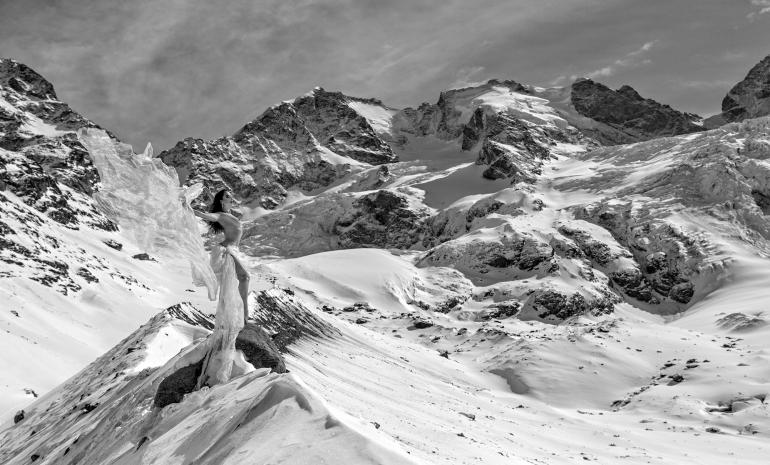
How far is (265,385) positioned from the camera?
1398 centimetres

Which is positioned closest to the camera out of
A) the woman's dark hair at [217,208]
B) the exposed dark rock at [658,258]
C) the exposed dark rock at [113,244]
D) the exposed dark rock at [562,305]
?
the woman's dark hair at [217,208]

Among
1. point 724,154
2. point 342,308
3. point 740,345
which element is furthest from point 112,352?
point 724,154

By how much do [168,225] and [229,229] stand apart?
5.04 feet

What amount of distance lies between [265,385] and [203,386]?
10.5ft

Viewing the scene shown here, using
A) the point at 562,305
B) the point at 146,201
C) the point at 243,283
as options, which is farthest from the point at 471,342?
the point at 146,201

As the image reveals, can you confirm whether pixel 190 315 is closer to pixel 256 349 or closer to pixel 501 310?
pixel 256 349

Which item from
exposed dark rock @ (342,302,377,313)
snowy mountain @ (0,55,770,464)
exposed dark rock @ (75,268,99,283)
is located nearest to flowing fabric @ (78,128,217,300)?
snowy mountain @ (0,55,770,464)

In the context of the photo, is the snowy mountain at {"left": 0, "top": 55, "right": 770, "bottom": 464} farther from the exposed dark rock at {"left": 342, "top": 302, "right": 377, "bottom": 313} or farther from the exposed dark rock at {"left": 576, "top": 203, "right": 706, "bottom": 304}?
the exposed dark rock at {"left": 342, "top": 302, "right": 377, "bottom": 313}

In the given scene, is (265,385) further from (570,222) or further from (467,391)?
(570,222)

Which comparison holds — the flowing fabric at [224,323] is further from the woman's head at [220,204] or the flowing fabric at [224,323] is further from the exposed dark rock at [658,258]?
the exposed dark rock at [658,258]

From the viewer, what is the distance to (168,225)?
54.3ft

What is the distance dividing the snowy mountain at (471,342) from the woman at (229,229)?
153 cm

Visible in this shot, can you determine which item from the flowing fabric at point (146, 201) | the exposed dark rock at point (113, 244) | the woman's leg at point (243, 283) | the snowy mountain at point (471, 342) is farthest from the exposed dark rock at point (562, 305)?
the flowing fabric at point (146, 201)

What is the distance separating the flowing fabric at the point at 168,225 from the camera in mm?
15789
